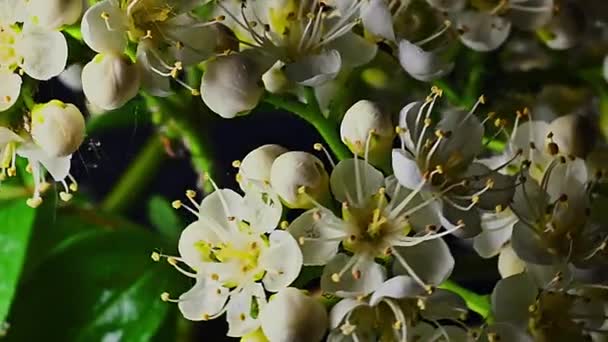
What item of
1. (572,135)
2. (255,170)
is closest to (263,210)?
(255,170)

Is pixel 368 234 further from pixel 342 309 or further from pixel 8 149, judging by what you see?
pixel 8 149

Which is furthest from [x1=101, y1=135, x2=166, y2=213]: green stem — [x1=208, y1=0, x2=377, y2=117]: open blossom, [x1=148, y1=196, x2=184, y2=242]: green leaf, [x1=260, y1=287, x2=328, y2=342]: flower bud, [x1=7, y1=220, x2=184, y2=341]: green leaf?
[x1=260, y1=287, x2=328, y2=342]: flower bud

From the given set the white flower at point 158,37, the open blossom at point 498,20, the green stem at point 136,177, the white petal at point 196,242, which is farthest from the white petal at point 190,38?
the green stem at point 136,177

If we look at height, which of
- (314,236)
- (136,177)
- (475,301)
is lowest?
(136,177)

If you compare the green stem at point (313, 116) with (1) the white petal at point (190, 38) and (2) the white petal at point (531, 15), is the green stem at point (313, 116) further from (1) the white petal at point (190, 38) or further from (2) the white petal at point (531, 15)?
(2) the white petal at point (531, 15)

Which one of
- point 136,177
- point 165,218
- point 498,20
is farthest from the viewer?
point 136,177

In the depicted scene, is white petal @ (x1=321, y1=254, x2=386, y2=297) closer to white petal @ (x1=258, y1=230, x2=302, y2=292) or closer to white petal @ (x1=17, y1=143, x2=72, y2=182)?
white petal @ (x1=258, y1=230, x2=302, y2=292)

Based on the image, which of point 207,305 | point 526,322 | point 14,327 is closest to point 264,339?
point 207,305
